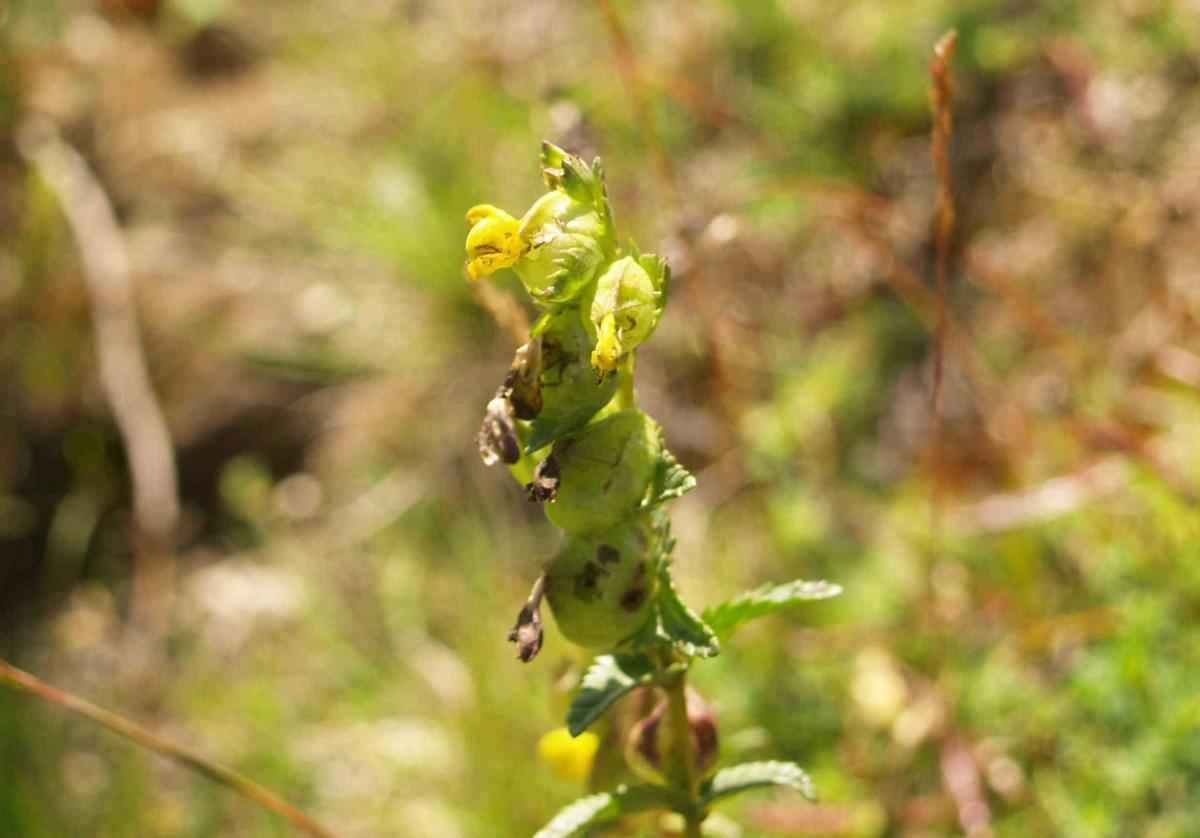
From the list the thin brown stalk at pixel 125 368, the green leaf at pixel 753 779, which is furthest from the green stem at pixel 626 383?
the thin brown stalk at pixel 125 368

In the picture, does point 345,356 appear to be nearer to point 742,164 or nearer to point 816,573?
point 742,164

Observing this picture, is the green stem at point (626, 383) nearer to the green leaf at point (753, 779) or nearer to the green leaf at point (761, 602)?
the green leaf at point (761, 602)

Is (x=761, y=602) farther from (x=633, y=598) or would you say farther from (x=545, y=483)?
(x=545, y=483)

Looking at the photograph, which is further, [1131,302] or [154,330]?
[154,330]

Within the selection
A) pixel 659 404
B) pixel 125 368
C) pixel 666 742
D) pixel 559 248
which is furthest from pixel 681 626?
pixel 125 368

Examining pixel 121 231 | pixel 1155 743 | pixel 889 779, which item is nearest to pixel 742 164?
pixel 889 779

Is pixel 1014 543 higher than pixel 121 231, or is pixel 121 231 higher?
pixel 121 231
